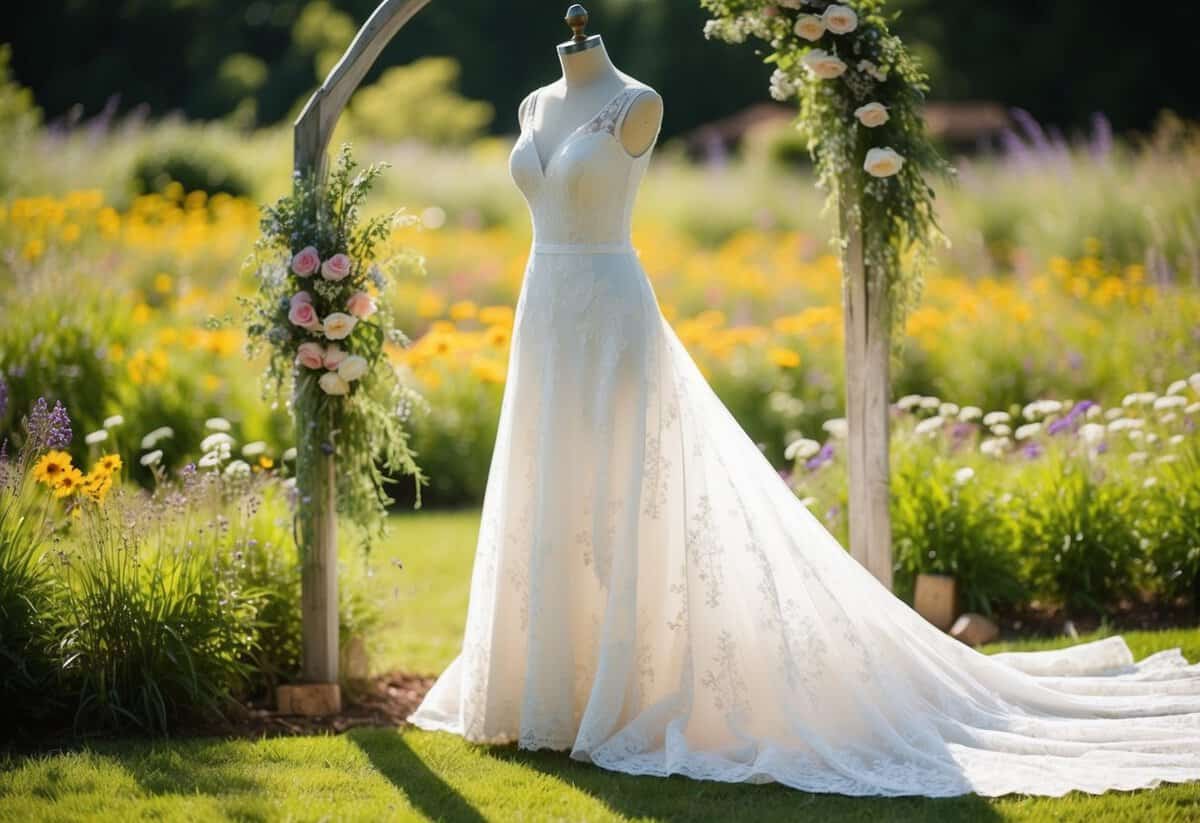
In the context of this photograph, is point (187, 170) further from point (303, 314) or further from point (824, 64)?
Answer: point (824, 64)

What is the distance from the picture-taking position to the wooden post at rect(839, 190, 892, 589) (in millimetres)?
5070

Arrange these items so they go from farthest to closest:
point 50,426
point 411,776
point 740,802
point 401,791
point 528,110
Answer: point 528,110 → point 50,426 → point 411,776 → point 401,791 → point 740,802

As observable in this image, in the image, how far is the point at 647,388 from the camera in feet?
13.6

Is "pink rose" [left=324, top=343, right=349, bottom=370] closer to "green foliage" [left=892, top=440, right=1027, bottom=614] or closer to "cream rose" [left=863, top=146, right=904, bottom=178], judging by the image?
"cream rose" [left=863, top=146, right=904, bottom=178]

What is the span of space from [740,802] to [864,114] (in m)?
2.47

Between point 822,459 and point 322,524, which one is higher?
point 822,459

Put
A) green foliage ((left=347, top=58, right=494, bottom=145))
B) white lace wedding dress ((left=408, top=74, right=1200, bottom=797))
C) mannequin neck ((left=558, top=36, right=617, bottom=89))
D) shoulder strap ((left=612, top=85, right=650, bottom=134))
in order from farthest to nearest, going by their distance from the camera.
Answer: green foliage ((left=347, top=58, right=494, bottom=145)), mannequin neck ((left=558, top=36, right=617, bottom=89)), shoulder strap ((left=612, top=85, right=650, bottom=134)), white lace wedding dress ((left=408, top=74, right=1200, bottom=797))

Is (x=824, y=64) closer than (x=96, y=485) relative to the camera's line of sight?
No

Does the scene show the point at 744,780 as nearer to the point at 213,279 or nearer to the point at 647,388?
the point at 647,388

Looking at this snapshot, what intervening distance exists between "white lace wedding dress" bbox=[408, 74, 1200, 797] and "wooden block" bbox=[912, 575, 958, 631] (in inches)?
47.9

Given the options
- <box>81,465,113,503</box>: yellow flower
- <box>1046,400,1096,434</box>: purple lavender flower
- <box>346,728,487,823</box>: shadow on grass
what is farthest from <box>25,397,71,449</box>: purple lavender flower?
<box>1046,400,1096,434</box>: purple lavender flower

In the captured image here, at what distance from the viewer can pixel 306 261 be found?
4.50m

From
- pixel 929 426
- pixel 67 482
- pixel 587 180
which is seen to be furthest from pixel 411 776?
pixel 929 426

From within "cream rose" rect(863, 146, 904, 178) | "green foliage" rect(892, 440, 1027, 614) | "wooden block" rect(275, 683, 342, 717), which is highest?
"cream rose" rect(863, 146, 904, 178)
